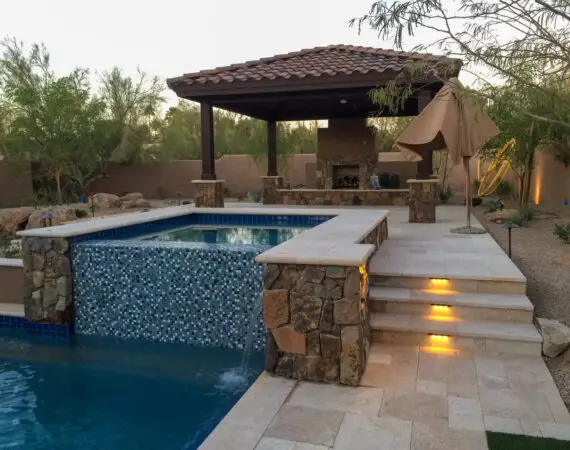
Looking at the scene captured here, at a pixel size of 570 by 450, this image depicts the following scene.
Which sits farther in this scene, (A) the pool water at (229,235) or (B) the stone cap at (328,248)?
(A) the pool water at (229,235)

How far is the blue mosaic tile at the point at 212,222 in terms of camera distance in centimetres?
810

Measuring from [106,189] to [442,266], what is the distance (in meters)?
22.5

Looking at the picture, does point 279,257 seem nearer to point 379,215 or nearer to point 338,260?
point 338,260

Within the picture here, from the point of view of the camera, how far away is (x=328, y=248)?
4.77 meters

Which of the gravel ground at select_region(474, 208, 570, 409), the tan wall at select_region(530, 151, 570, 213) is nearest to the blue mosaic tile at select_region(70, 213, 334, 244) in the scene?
the gravel ground at select_region(474, 208, 570, 409)

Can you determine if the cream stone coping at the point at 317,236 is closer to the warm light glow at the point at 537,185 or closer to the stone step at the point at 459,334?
the stone step at the point at 459,334

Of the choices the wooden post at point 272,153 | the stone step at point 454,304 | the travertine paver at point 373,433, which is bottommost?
the travertine paver at point 373,433

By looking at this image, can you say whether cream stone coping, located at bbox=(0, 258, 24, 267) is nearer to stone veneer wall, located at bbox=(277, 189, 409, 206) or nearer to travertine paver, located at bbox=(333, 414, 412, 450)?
travertine paver, located at bbox=(333, 414, 412, 450)

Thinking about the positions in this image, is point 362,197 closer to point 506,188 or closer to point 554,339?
point 506,188

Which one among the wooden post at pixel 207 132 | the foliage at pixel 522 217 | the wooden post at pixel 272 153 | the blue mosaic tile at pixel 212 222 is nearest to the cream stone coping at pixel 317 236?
Answer: the blue mosaic tile at pixel 212 222

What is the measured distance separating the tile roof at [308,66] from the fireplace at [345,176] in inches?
213

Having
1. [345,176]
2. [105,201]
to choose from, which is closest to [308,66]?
[345,176]

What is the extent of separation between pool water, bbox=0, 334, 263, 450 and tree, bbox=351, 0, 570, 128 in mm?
3418

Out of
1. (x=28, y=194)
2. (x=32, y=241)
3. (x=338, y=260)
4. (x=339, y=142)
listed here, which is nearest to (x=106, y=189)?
(x=28, y=194)
